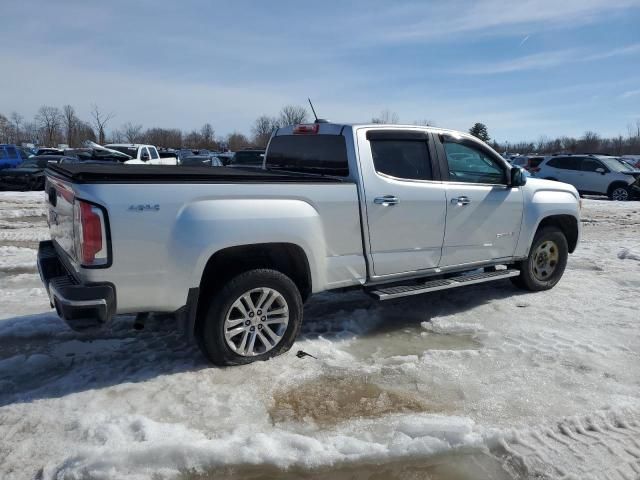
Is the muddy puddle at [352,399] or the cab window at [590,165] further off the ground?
the cab window at [590,165]

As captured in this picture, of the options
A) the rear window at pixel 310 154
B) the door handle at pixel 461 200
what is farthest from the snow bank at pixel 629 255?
the rear window at pixel 310 154

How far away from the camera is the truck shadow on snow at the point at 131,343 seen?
12.7ft

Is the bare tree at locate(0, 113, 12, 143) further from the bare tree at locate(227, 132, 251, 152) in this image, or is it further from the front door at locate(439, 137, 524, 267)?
the front door at locate(439, 137, 524, 267)

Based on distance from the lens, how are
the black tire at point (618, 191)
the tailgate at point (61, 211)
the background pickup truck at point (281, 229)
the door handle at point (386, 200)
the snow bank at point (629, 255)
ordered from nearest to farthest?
the background pickup truck at point (281, 229)
the tailgate at point (61, 211)
the door handle at point (386, 200)
the snow bank at point (629, 255)
the black tire at point (618, 191)

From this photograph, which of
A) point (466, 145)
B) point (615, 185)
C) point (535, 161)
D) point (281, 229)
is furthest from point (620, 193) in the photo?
point (281, 229)

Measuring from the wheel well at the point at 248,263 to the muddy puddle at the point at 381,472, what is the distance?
1340 mm

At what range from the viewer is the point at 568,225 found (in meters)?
6.61

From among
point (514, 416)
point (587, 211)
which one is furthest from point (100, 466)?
point (587, 211)

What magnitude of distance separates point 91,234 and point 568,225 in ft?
18.8

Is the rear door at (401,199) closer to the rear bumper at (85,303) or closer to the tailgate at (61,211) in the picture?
the rear bumper at (85,303)

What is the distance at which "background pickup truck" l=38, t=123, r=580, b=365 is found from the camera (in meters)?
3.35

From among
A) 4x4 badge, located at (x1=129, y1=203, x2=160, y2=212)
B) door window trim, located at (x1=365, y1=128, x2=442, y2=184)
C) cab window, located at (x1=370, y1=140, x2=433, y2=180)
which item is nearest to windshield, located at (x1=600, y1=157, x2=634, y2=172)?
door window trim, located at (x1=365, y1=128, x2=442, y2=184)

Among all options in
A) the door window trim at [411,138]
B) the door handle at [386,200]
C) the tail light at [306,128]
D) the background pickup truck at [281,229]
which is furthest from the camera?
the tail light at [306,128]

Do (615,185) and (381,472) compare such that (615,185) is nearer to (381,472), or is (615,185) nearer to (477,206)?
(477,206)
